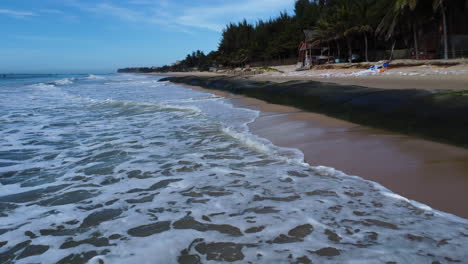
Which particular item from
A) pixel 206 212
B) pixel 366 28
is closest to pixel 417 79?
pixel 206 212

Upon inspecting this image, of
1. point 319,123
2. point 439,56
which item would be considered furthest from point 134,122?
point 439,56

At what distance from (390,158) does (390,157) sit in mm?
44

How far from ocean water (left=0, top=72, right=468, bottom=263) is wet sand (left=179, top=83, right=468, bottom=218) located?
211 millimetres

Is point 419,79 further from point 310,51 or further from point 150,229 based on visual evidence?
point 310,51

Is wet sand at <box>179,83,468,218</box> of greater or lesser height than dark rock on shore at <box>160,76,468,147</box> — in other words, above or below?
below

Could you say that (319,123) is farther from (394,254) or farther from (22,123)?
(22,123)

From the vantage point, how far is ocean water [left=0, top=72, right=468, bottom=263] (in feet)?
7.42

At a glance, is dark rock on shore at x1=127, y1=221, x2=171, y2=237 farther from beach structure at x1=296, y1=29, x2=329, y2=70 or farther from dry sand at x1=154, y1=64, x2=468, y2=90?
beach structure at x1=296, y1=29, x2=329, y2=70

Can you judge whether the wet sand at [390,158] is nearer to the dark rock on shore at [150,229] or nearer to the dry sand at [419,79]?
the dark rock on shore at [150,229]

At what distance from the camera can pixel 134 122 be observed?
8758mm

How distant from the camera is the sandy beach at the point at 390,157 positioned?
2.96 meters

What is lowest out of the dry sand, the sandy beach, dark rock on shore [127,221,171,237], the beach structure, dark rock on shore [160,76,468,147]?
dark rock on shore [127,221,171,237]

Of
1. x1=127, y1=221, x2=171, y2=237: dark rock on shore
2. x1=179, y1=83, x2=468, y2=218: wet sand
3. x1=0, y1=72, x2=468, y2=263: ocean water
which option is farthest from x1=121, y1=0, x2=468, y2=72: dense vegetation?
x1=127, y1=221, x2=171, y2=237: dark rock on shore

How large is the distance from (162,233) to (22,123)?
844cm
